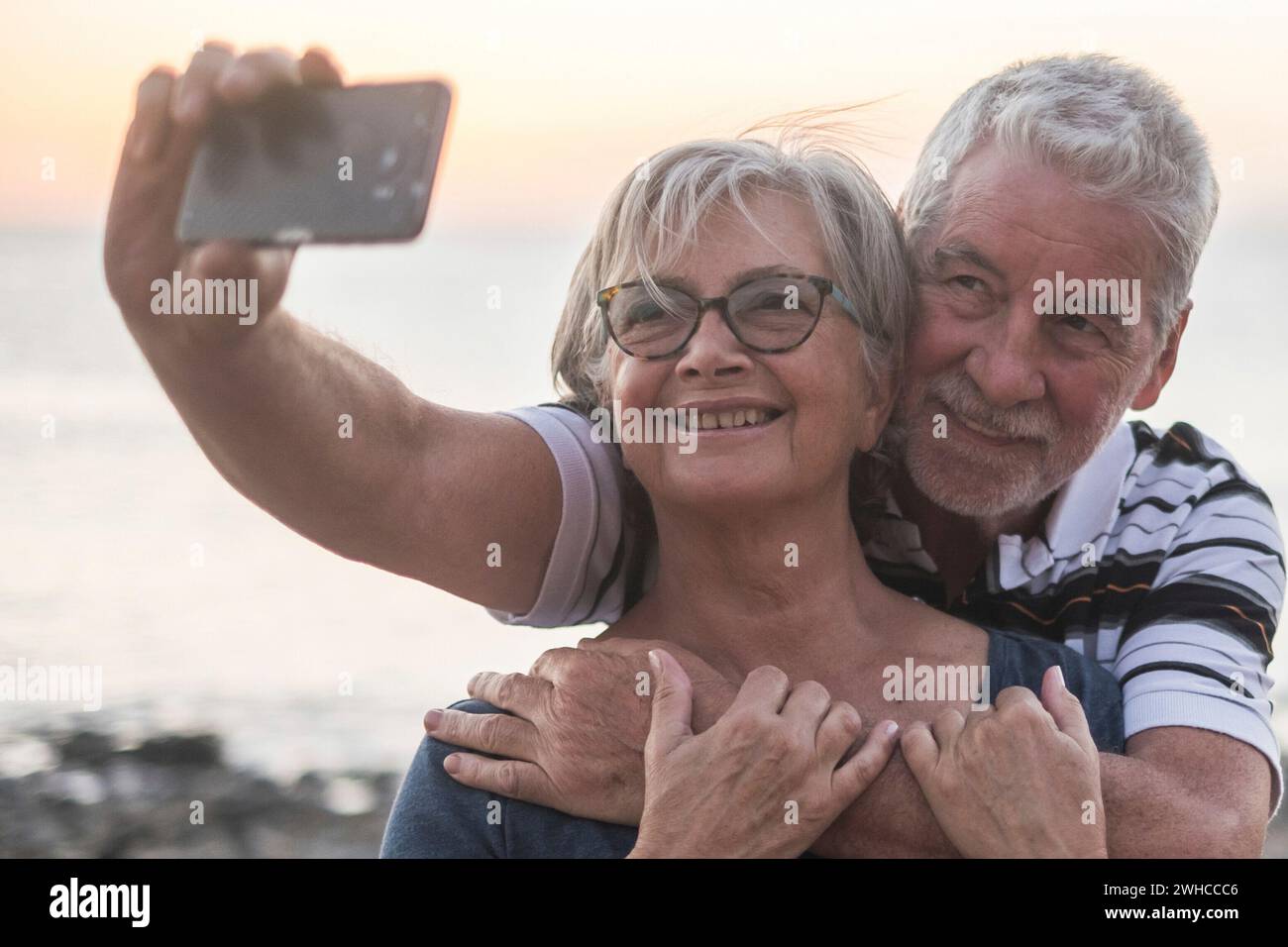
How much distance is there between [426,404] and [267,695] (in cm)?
799

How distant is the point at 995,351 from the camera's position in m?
3.13

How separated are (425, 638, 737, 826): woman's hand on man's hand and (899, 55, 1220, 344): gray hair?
1.10 metres

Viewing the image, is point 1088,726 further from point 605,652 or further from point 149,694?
point 149,694

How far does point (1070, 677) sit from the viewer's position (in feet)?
9.87

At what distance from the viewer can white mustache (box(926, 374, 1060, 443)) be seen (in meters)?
3.18

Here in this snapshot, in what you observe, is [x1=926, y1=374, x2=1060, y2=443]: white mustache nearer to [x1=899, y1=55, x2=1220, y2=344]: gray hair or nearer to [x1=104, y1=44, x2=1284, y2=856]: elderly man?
[x1=104, y1=44, x2=1284, y2=856]: elderly man

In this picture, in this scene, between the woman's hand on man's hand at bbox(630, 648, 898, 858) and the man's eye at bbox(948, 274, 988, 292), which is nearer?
the woman's hand on man's hand at bbox(630, 648, 898, 858)

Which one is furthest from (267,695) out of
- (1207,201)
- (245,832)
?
(1207,201)

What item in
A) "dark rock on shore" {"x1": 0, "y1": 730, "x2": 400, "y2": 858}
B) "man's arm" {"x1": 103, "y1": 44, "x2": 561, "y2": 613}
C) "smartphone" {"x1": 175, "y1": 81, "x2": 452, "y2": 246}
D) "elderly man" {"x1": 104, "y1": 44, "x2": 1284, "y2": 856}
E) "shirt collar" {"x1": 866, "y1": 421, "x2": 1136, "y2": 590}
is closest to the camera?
"smartphone" {"x1": 175, "y1": 81, "x2": 452, "y2": 246}

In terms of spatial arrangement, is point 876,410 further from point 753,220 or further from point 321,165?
point 321,165

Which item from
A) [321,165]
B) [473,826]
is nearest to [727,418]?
[473,826]

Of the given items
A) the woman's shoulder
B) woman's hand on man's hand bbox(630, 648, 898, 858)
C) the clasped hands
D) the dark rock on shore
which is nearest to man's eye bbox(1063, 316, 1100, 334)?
the woman's shoulder

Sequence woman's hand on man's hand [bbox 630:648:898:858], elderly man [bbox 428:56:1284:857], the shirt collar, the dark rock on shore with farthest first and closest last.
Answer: the dark rock on shore → the shirt collar → elderly man [bbox 428:56:1284:857] → woman's hand on man's hand [bbox 630:648:898:858]
